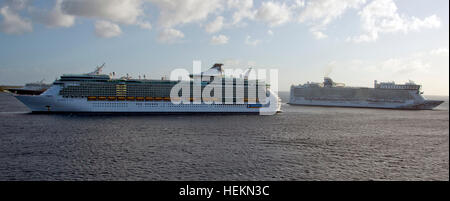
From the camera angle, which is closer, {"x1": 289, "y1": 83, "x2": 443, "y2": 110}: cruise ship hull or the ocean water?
the ocean water

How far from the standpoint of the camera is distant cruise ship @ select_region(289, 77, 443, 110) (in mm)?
92000

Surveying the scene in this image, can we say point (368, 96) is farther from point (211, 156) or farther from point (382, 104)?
point (211, 156)

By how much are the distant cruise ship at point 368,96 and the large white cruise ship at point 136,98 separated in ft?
133

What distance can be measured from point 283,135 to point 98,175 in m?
22.7

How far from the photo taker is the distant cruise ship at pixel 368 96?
92000 millimetres

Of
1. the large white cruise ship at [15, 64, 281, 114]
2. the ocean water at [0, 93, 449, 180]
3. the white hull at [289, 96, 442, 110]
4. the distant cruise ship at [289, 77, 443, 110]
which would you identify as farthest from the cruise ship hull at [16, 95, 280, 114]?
the distant cruise ship at [289, 77, 443, 110]

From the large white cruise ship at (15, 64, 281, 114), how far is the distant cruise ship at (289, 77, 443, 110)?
40.6 m

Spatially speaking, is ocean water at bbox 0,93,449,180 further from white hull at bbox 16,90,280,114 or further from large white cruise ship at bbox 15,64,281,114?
large white cruise ship at bbox 15,64,281,114

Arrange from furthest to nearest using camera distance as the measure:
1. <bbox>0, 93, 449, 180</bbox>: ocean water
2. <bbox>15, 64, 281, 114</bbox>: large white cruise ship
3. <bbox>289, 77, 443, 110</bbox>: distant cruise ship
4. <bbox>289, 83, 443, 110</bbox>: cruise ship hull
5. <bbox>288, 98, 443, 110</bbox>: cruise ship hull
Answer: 1. <bbox>289, 77, 443, 110</bbox>: distant cruise ship
2. <bbox>289, 83, 443, 110</bbox>: cruise ship hull
3. <bbox>288, 98, 443, 110</bbox>: cruise ship hull
4. <bbox>15, 64, 281, 114</bbox>: large white cruise ship
5. <bbox>0, 93, 449, 180</bbox>: ocean water

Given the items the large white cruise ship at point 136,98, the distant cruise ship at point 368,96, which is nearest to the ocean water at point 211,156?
the large white cruise ship at point 136,98

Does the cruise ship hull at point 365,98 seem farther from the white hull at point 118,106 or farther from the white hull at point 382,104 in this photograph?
the white hull at point 118,106

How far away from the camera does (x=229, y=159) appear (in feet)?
70.3
